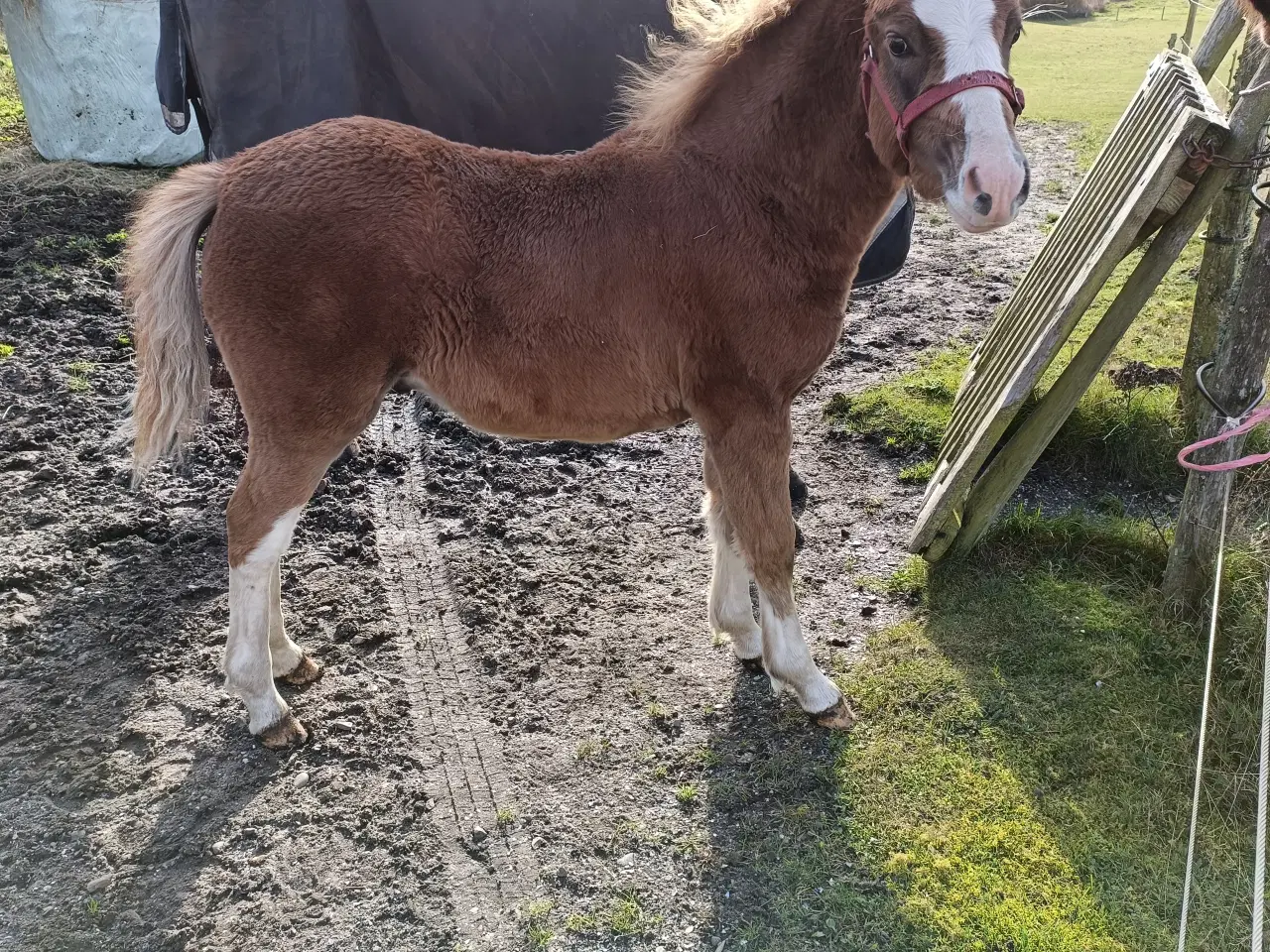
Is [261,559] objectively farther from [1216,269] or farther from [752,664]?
[1216,269]

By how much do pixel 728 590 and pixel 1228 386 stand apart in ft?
6.63

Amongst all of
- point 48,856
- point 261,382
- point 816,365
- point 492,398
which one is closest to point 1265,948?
point 816,365

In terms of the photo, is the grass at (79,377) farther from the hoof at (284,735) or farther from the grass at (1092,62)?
the grass at (1092,62)

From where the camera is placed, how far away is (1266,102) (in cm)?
269

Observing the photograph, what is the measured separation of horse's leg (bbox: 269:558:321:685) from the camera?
10.6ft

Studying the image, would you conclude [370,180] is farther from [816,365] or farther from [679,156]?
[816,365]

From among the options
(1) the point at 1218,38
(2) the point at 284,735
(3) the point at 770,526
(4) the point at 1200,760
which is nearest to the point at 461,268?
(3) the point at 770,526

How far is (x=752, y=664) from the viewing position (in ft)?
11.3

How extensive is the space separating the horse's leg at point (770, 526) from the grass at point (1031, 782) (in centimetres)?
24

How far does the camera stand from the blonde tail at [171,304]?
2.76 metres

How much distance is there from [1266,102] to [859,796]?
8.95 feet

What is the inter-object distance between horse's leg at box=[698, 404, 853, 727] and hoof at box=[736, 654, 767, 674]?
0.23 meters

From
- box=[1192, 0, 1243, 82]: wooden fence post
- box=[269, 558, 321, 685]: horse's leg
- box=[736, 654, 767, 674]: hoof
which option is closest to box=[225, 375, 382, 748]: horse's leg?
box=[269, 558, 321, 685]: horse's leg

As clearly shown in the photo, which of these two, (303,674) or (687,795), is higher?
(687,795)
